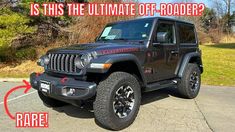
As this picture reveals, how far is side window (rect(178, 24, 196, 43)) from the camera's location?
678cm

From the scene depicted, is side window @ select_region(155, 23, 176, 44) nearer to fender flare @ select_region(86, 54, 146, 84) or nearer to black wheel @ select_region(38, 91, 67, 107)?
fender flare @ select_region(86, 54, 146, 84)

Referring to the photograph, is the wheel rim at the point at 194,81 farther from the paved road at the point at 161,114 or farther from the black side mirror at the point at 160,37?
the black side mirror at the point at 160,37

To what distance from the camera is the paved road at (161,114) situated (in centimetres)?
495

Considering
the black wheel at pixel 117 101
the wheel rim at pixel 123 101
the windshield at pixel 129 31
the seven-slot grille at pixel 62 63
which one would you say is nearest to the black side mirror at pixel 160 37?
the windshield at pixel 129 31

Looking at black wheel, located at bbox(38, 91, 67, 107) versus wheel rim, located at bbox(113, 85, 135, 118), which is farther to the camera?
black wheel, located at bbox(38, 91, 67, 107)

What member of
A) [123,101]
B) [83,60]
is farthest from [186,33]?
[83,60]

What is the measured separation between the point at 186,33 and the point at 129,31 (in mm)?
1760

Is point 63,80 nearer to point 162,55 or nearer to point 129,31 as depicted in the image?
point 129,31

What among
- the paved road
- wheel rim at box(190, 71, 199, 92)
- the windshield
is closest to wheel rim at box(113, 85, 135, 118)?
the paved road

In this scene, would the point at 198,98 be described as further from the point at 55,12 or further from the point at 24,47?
the point at 24,47

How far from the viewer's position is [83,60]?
4617mm

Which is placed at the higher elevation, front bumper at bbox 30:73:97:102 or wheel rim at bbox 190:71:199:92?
front bumper at bbox 30:73:97:102

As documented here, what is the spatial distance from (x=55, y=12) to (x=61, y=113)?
11320mm

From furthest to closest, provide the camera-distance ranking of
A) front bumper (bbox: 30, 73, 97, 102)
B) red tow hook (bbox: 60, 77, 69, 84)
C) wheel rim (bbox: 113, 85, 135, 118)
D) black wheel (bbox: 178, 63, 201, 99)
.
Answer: black wheel (bbox: 178, 63, 201, 99) → wheel rim (bbox: 113, 85, 135, 118) → red tow hook (bbox: 60, 77, 69, 84) → front bumper (bbox: 30, 73, 97, 102)
